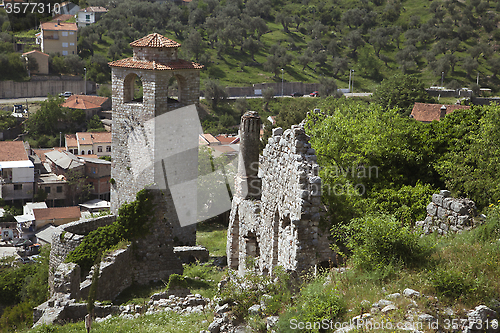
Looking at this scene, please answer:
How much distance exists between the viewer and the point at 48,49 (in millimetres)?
91750

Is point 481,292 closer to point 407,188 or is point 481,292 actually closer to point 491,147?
point 407,188

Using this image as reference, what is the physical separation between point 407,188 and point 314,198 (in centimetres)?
621

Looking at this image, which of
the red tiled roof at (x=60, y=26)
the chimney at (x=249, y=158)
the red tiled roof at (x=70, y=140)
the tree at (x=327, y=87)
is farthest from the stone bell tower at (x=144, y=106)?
the red tiled roof at (x=60, y=26)

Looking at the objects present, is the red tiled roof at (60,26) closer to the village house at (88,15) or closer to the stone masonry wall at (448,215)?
the village house at (88,15)

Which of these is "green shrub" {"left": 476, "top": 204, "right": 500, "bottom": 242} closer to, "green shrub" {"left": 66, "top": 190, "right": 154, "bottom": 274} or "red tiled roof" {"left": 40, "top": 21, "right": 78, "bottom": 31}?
"green shrub" {"left": 66, "top": 190, "right": 154, "bottom": 274}

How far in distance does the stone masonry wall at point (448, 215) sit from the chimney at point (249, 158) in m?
7.34

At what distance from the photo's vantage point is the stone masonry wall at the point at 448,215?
Result: 9742 mm

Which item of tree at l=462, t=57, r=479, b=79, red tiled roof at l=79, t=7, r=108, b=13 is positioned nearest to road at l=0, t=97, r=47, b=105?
red tiled roof at l=79, t=7, r=108, b=13

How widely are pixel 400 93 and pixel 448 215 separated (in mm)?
43567

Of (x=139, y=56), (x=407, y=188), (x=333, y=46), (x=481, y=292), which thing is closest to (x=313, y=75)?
(x=333, y=46)

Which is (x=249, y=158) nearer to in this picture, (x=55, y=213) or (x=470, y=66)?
(x=55, y=213)

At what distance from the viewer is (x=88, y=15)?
106m

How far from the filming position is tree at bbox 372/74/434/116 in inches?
1957

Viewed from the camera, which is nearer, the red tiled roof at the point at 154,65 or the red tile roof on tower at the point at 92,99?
the red tiled roof at the point at 154,65
